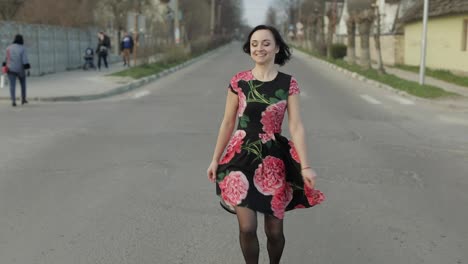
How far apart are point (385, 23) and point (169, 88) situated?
156ft

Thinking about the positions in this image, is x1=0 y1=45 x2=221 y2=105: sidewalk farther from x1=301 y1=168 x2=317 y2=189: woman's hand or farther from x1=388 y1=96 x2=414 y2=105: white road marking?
x1=301 y1=168 x2=317 y2=189: woman's hand

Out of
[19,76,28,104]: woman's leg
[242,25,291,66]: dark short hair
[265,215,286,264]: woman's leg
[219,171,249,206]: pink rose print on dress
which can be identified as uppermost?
[242,25,291,66]: dark short hair

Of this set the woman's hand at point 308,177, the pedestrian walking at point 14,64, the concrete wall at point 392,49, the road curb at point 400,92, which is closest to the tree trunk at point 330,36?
the concrete wall at point 392,49

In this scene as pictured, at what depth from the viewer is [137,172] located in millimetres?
7336

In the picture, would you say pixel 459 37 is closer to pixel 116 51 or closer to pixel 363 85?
pixel 363 85

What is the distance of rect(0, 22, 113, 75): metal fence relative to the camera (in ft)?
73.9

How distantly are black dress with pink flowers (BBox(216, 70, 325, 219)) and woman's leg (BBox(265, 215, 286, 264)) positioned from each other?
0.27 feet

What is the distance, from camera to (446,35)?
27.6m

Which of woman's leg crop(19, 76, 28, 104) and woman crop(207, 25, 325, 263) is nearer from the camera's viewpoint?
woman crop(207, 25, 325, 263)

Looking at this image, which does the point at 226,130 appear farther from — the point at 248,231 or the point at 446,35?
the point at 446,35

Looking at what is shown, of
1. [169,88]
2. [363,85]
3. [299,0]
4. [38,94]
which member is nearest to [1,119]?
[38,94]

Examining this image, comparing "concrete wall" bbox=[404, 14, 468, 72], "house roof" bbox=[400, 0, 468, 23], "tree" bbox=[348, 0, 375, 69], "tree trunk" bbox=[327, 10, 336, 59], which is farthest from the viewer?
"tree trunk" bbox=[327, 10, 336, 59]

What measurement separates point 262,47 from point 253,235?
1080 mm

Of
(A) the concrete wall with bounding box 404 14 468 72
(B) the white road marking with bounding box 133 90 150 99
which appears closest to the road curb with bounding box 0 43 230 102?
(B) the white road marking with bounding box 133 90 150 99
